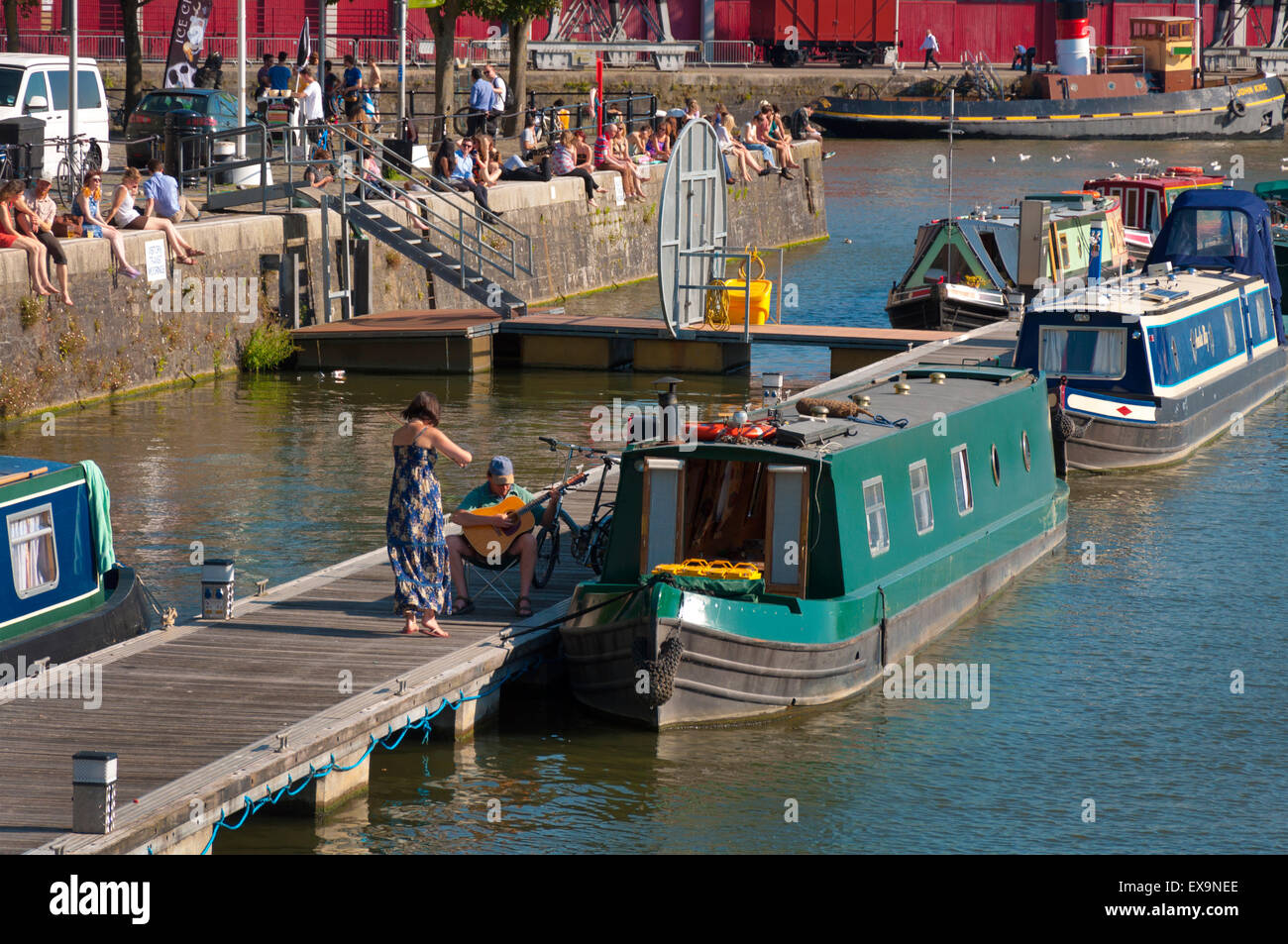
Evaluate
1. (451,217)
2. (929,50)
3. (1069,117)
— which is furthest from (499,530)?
(929,50)

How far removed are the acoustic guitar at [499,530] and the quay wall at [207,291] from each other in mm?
10514

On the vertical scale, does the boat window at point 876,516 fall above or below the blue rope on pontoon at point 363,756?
above

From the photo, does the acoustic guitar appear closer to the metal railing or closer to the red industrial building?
the metal railing

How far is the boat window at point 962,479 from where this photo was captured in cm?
1670

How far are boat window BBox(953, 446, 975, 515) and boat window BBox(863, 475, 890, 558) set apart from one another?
185 cm

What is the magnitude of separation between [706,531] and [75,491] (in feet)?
15.1

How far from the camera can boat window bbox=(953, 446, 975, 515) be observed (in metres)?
16.7

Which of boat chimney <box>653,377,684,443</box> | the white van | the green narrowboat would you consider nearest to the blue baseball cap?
the green narrowboat

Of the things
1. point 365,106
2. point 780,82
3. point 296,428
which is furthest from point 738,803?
point 780,82

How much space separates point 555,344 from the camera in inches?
1148

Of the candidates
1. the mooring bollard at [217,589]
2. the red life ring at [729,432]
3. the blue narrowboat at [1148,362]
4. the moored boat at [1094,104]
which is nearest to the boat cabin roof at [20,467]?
the mooring bollard at [217,589]

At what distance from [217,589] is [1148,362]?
13.1 metres

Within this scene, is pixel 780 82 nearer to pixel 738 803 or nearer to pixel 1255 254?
pixel 1255 254

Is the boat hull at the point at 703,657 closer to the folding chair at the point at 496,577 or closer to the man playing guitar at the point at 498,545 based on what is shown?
the man playing guitar at the point at 498,545
